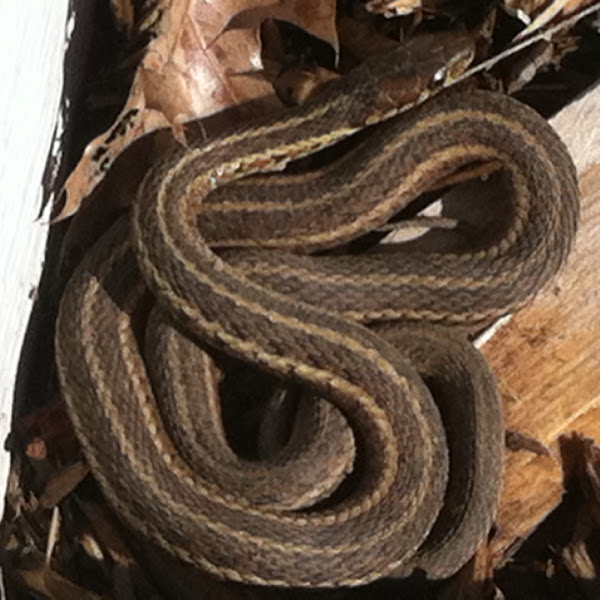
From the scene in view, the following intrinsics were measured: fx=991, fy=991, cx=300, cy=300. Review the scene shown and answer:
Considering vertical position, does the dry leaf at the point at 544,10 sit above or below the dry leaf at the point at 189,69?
above

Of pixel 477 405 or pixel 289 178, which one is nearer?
pixel 477 405

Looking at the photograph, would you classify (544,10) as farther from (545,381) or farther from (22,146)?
(22,146)

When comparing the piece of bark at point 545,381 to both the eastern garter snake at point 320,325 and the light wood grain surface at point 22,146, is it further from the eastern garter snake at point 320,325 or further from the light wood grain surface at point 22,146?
the light wood grain surface at point 22,146

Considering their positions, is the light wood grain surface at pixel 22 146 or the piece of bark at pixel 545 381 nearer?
the light wood grain surface at pixel 22 146

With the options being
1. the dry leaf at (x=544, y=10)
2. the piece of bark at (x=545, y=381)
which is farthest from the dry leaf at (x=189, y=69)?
the piece of bark at (x=545, y=381)

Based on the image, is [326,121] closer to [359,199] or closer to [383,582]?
[359,199]

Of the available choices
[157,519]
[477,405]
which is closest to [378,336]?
[477,405]

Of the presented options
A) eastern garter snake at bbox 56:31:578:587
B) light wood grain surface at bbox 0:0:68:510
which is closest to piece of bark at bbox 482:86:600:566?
eastern garter snake at bbox 56:31:578:587

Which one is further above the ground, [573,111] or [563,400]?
[573,111]

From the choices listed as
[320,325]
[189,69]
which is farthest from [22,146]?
[320,325]
